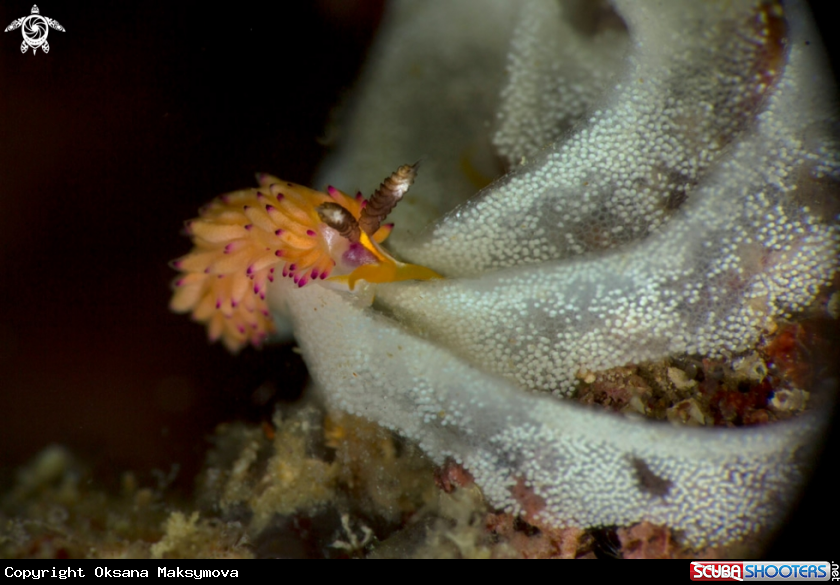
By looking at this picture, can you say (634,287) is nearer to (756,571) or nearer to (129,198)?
(756,571)

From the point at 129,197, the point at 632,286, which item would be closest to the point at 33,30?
the point at 129,197

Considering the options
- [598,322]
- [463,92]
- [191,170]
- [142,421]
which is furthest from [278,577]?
[463,92]

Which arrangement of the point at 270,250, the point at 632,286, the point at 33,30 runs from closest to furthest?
the point at 632,286 < the point at 270,250 < the point at 33,30

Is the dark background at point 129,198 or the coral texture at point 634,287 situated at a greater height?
the dark background at point 129,198

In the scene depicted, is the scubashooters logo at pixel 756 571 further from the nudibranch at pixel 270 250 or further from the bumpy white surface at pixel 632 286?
the nudibranch at pixel 270 250

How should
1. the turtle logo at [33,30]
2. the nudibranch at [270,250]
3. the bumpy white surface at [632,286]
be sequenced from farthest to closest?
the turtle logo at [33,30]
the nudibranch at [270,250]
the bumpy white surface at [632,286]

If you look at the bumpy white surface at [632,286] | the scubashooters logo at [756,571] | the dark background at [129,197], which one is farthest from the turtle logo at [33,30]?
the scubashooters logo at [756,571]

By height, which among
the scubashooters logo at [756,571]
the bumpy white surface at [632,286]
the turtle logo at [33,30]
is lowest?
the scubashooters logo at [756,571]
